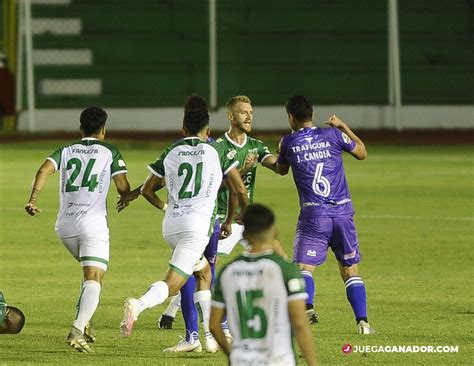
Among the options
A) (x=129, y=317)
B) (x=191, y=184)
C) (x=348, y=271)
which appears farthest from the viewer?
(x=348, y=271)

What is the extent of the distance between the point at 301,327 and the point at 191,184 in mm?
3480

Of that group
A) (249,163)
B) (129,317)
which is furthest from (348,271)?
(129,317)

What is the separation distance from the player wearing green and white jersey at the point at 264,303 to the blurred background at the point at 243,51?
35182 mm

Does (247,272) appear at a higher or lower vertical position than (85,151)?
higher

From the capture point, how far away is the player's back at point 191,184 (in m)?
9.95

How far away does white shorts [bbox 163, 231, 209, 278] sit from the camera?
9828mm

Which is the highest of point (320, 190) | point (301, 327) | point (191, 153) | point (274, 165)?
point (191, 153)

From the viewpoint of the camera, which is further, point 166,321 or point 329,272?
point 329,272

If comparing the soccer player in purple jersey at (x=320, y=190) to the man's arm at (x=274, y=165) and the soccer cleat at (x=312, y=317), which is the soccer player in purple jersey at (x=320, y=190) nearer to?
the soccer cleat at (x=312, y=317)

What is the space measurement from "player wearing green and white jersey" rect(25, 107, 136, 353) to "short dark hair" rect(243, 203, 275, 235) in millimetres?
3711

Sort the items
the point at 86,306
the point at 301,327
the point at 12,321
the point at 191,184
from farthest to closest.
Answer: the point at 12,321, the point at 86,306, the point at 191,184, the point at 301,327

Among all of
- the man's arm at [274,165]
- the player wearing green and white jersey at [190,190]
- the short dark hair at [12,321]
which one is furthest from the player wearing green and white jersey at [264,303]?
the man's arm at [274,165]

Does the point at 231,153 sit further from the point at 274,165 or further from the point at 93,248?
the point at 93,248

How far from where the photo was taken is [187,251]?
9.85 metres
